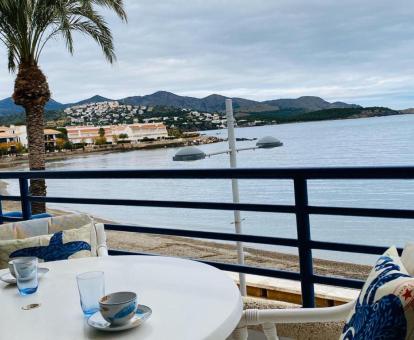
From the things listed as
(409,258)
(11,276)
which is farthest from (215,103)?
(409,258)

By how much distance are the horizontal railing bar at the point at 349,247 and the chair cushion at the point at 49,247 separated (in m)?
1.15

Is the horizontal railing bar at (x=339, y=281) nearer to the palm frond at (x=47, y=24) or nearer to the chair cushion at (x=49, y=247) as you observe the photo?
the chair cushion at (x=49, y=247)

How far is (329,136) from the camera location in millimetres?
41438

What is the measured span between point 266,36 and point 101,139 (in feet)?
31.7

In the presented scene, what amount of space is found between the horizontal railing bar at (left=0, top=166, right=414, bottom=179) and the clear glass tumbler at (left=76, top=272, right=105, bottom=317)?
1318mm

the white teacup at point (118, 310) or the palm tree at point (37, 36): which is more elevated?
the palm tree at point (37, 36)

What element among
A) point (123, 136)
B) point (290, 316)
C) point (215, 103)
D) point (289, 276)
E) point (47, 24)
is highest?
point (47, 24)

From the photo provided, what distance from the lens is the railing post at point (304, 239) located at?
8.46ft

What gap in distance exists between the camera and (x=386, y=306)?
3.45 feet

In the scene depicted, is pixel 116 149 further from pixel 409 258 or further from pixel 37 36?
pixel 409 258

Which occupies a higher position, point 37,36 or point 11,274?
point 37,36

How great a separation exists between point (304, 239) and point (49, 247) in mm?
1294

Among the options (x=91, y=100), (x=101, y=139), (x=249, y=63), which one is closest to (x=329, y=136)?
(x=249, y=63)

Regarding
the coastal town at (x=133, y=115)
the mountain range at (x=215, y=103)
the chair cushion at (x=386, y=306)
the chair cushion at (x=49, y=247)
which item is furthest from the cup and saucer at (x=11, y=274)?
the mountain range at (x=215, y=103)
